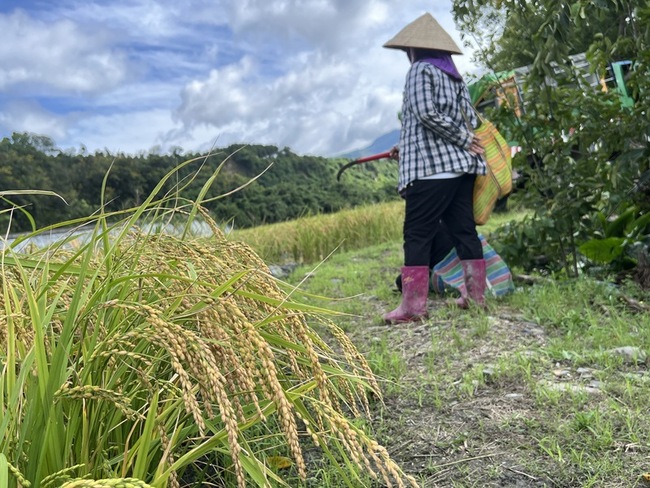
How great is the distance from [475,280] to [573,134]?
1254mm

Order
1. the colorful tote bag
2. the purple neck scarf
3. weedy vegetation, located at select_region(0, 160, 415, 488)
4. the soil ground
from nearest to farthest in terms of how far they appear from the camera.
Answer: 1. weedy vegetation, located at select_region(0, 160, 415, 488)
2. the soil ground
3. the purple neck scarf
4. the colorful tote bag

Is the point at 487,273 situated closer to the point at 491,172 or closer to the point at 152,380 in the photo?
the point at 491,172

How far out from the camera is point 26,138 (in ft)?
20.0

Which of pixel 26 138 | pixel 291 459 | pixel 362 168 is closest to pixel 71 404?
pixel 291 459

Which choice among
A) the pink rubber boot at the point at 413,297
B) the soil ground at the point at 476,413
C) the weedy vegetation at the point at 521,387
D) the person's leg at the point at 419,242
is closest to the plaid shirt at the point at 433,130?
the person's leg at the point at 419,242

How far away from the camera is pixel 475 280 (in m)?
3.72

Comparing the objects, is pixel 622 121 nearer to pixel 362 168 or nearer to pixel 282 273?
pixel 282 273

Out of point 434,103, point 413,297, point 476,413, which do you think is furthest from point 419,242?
point 476,413

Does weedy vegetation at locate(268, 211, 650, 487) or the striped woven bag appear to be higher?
the striped woven bag

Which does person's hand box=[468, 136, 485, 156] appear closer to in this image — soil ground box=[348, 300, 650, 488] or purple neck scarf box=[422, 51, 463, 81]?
purple neck scarf box=[422, 51, 463, 81]

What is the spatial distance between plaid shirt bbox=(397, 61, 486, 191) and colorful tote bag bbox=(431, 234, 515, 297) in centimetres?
68

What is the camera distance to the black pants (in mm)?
3557

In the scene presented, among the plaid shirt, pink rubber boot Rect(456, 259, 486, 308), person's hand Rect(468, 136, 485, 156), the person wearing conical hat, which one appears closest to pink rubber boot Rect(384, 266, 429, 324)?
the person wearing conical hat

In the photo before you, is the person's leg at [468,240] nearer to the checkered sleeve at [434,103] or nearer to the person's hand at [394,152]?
the checkered sleeve at [434,103]
